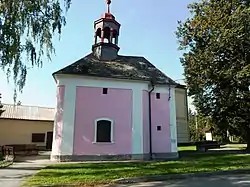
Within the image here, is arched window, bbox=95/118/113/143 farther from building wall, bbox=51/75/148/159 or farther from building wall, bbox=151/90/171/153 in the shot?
building wall, bbox=151/90/171/153

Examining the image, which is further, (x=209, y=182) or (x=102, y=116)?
(x=102, y=116)

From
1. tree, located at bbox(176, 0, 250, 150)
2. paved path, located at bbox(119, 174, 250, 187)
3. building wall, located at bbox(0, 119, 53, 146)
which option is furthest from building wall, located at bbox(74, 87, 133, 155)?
building wall, located at bbox(0, 119, 53, 146)

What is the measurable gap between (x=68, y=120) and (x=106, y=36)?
27.8 feet

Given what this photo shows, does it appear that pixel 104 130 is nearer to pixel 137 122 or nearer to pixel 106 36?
pixel 137 122

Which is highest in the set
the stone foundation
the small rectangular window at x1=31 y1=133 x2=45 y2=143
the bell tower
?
the bell tower

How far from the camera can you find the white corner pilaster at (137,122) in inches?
808

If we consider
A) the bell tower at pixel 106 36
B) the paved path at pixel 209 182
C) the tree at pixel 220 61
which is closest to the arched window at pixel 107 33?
the bell tower at pixel 106 36

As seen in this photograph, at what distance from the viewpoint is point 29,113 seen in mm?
38094

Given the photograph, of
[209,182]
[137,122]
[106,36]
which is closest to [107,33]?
[106,36]

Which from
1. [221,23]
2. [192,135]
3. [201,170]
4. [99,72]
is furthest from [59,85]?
[192,135]

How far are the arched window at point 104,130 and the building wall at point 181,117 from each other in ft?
68.1

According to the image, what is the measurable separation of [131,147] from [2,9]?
40.1 ft

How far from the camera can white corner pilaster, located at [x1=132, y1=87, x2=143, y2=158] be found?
2053cm

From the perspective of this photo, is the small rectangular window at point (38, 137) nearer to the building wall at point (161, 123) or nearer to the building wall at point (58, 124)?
the building wall at point (58, 124)
